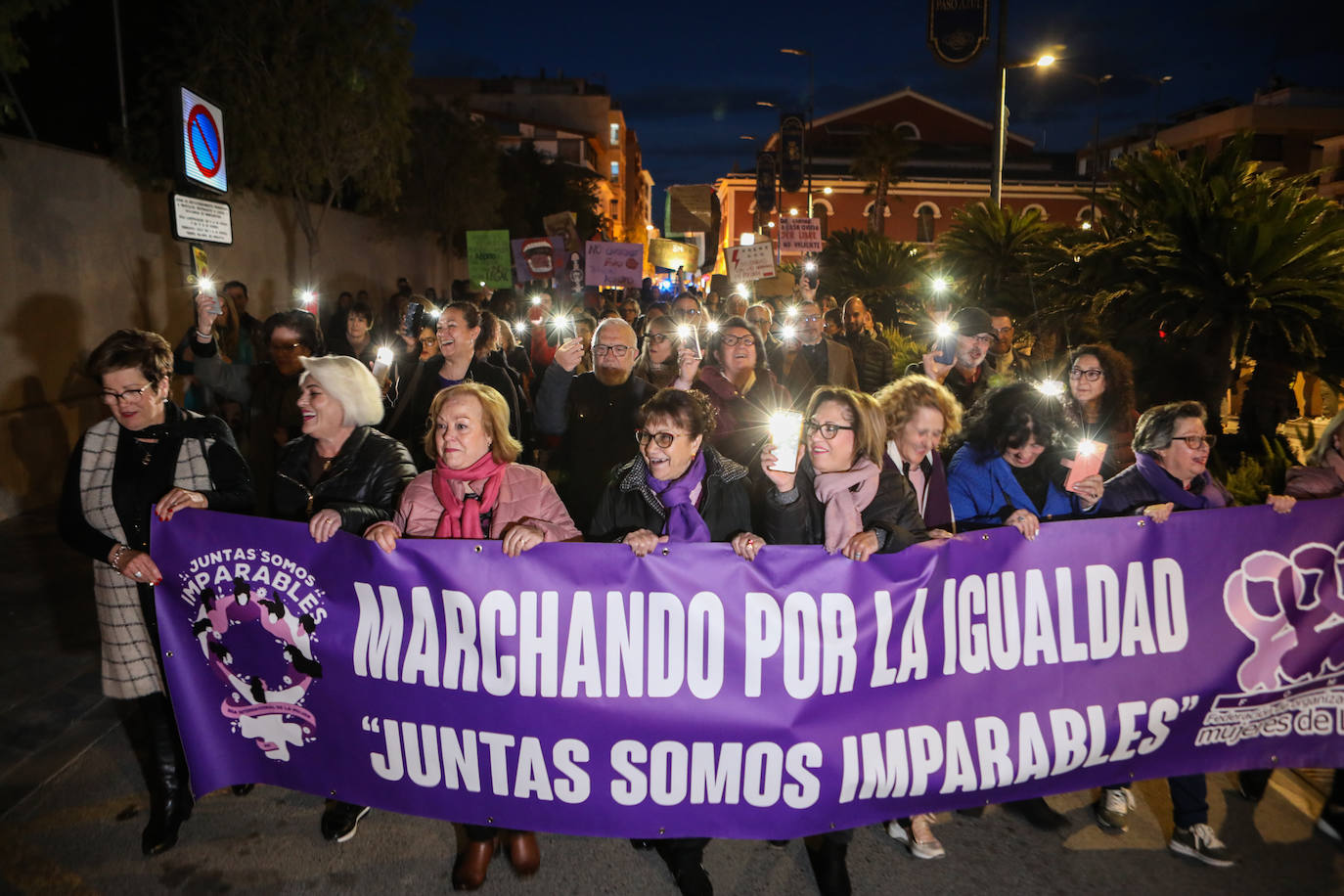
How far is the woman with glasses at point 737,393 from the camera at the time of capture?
539 cm

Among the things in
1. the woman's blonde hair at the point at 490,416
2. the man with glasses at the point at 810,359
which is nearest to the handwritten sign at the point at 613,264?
the man with glasses at the point at 810,359

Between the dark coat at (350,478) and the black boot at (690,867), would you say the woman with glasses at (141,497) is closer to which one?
the dark coat at (350,478)

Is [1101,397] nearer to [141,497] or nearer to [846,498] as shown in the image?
[846,498]

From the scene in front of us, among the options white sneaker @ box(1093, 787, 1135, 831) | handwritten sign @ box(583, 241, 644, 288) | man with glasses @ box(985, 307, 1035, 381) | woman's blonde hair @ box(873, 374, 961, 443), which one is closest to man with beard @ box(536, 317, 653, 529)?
woman's blonde hair @ box(873, 374, 961, 443)

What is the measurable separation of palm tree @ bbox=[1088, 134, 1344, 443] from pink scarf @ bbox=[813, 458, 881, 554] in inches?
185

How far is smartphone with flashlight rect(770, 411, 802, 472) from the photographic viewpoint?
3336mm

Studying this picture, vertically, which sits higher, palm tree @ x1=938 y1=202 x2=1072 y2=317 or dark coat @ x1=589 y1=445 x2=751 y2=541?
palm tree @ x1=938 y1=202 x2=1072 y2=317

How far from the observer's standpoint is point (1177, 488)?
12.6 ft

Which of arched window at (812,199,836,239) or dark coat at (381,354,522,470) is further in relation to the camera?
arched window at (812,199,836,239)

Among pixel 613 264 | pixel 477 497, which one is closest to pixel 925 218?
pixel 613 264

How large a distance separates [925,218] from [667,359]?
59332 millimetres

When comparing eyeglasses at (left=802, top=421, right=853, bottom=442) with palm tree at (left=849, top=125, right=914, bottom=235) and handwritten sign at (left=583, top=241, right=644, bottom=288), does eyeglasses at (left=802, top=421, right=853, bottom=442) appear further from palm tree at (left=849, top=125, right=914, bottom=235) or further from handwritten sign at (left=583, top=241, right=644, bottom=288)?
palm tree at (left=849, top=125, right=914, bottom=235)

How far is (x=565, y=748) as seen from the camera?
3244 mm

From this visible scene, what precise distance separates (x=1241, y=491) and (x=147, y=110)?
13696 mm
